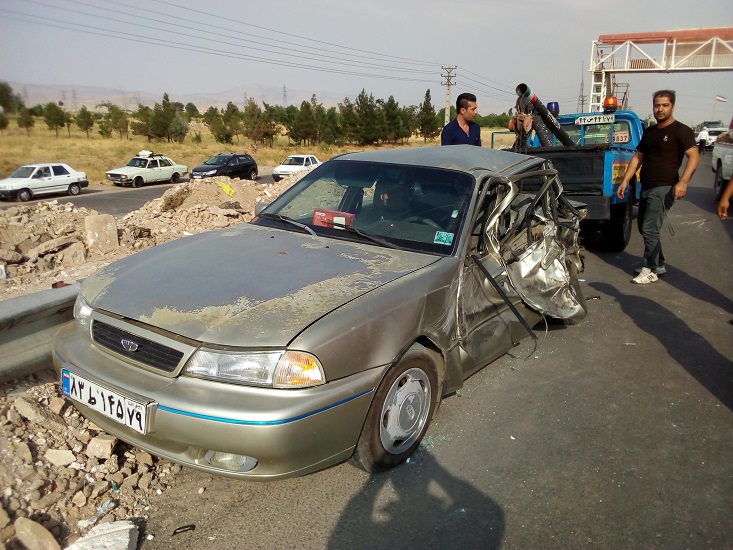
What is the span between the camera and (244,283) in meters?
2.78

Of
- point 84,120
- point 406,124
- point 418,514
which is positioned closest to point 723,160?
point 418,514

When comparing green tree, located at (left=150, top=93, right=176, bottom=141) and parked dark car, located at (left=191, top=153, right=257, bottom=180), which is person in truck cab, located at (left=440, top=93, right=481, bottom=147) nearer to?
parked dark car, located at (left=191, top=153, right=257, bottom=180)

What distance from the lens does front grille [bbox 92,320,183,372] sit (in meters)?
2.44

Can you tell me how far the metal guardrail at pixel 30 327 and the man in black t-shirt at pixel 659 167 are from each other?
543 cm

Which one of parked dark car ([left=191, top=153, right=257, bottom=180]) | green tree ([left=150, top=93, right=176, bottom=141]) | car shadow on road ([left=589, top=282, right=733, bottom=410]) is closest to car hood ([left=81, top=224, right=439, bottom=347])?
car shadow on road ([left=589, top=282, right=733, bottom=410])

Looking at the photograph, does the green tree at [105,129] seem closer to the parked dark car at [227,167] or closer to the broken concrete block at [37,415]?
the parked dark car at [227,167]

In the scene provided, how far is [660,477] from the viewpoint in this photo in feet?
9.37

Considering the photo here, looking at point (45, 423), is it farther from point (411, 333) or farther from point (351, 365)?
point (411, 333)

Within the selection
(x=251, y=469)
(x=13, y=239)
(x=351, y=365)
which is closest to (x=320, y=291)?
(x=351, y=365)

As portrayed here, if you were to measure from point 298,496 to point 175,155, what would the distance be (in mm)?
44094

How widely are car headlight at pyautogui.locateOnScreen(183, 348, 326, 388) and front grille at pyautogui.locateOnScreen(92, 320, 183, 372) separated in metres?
0.14

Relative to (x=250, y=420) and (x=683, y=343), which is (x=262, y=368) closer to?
(x=250, y=420)

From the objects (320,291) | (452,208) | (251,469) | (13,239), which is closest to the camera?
(251,469)

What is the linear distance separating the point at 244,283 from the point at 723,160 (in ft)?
41.4
